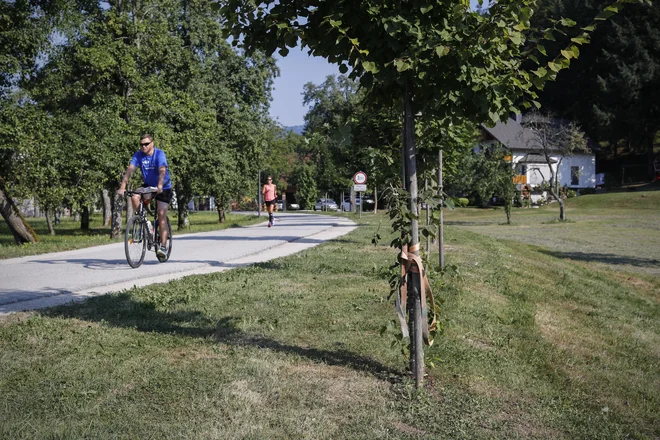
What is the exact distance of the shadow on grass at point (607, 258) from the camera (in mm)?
16309

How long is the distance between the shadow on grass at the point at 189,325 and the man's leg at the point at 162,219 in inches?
114

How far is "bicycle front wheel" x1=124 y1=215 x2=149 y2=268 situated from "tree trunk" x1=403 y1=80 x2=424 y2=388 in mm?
5954

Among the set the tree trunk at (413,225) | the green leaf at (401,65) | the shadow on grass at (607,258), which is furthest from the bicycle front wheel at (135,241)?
the shadow on grass at (607,258)

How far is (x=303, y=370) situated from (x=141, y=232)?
5.92m

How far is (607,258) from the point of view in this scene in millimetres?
17453

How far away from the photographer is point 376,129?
9578mm

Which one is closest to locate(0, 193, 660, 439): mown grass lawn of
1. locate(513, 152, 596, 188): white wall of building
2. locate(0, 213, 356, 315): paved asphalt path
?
locate(0, 213, 356, 315): paved asphalt path

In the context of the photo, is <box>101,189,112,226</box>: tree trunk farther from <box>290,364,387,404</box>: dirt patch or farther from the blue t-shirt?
<box>290,364,387,404</box>: dirt patch

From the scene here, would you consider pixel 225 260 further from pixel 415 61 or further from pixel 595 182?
pixel 595 182

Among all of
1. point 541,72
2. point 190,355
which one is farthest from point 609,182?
point 190,355

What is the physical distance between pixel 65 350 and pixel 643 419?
419 cm

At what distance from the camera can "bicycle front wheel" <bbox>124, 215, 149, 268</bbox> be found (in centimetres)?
927

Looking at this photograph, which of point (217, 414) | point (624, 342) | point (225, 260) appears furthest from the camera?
point (225, 260)

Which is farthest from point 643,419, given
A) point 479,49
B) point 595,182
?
point 595,182
